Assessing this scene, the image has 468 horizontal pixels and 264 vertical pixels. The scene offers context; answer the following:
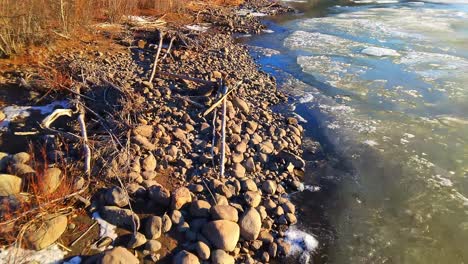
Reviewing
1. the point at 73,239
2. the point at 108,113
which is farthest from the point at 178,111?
Answer: the point at 73,239

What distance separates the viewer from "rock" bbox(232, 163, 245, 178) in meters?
5.64

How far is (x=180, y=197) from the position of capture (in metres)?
4.79

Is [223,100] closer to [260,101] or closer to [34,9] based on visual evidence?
[260,101]

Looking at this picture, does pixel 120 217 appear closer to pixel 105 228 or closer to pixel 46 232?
pixel 105 228

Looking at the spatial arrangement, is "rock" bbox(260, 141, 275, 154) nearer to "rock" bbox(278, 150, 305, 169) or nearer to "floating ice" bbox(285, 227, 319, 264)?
"rock" bbox(278, 150, 305, 169)

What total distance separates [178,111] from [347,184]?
3072mm

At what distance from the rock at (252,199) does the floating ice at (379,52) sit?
804 centimetres

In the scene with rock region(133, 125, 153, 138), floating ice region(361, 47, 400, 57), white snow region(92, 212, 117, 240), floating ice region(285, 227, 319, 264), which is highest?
floating ice region(361, 47, 400, 57)

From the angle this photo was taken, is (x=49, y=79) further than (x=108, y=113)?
Yes

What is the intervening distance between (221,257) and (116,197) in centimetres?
144

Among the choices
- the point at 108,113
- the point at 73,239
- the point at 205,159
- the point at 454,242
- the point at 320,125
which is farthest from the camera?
the point at 320,125

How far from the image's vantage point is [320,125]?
25.0 feet

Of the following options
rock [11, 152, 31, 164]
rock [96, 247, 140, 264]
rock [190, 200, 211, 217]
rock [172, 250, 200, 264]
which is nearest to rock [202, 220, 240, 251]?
rock [190, 200, 211, 217]

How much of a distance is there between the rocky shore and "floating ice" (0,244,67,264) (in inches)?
2.7
